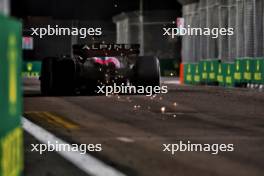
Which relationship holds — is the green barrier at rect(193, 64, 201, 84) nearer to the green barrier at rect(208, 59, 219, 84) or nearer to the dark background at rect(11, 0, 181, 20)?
the green barrier at rect(208, 59, 219, 84)

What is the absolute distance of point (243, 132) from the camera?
42.2 feet

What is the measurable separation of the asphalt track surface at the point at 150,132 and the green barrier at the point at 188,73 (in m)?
21.2

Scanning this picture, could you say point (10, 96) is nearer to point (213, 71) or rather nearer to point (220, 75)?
point (220, 75)

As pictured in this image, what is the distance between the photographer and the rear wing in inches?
993

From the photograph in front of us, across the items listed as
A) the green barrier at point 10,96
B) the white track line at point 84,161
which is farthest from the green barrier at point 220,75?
the green barrier at point 10,96

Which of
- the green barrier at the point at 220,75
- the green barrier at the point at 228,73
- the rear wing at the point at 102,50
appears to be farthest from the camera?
the green barrier at the point at 220,75

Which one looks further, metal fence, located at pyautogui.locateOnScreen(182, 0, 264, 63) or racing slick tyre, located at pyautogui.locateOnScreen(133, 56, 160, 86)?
metal fence, located at pyautogui.locateOnScreen(182, 0, 264, 63)

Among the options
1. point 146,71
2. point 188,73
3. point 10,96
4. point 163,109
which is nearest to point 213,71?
point 188,73

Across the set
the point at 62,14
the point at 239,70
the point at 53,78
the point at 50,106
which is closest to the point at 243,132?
the point at 50,106

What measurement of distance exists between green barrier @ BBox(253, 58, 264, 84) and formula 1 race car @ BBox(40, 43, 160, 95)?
920cm

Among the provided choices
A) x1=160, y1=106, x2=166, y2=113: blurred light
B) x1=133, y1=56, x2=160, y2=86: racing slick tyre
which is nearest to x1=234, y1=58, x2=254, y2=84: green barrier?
x1=133, y1=56, x2=160, y2=86: racing slick tyre

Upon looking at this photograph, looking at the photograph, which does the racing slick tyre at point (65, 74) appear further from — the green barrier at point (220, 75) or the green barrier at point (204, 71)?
the green barrier at point (204, 71)

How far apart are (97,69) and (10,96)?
20781mm

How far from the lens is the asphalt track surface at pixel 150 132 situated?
8.48m
